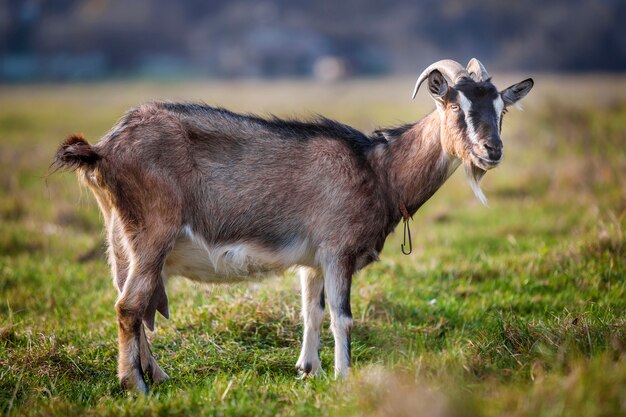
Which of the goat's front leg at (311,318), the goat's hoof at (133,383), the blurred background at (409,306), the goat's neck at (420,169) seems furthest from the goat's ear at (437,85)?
the goat's hoof at (133,383)

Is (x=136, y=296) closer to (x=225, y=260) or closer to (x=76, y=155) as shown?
(x=225, y=260)

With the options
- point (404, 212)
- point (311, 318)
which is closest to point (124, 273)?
point (311, 318)

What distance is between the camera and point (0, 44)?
52.1m

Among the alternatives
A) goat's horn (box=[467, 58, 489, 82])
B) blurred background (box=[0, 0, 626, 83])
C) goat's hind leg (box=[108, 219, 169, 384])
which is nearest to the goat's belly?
goat's hind leg (box=[108, 219, 169, 384])

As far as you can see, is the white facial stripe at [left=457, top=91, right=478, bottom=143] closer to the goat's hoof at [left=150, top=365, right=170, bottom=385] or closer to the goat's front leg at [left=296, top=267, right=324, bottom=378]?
the goat's front leg at [left=296, top=267, right=324, bottom=378]

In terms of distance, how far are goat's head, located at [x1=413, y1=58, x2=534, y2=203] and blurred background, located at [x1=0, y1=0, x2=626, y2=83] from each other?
42.6 m

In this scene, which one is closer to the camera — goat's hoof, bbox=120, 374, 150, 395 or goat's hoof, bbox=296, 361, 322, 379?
goat's hoof, bbox=120, 374, 150, 395

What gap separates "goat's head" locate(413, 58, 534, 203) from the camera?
558 centimetres

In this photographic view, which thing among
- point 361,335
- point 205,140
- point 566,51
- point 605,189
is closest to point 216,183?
point 205,140

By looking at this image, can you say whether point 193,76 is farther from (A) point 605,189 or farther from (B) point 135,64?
(A) point 605,189

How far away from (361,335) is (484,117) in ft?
7.21

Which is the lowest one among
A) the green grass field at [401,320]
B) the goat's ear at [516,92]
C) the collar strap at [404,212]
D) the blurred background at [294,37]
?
the green grass field at [401,320]

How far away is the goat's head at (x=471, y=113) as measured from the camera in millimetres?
5578

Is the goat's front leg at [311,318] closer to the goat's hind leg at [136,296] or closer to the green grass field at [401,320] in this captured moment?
the green grass field at [401,320]
